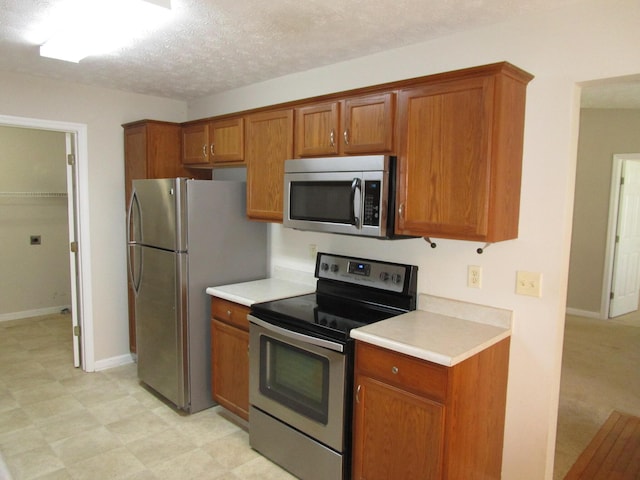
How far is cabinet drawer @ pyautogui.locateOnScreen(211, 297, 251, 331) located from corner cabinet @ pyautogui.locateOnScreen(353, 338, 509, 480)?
949 millimetres

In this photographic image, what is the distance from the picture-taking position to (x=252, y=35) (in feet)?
8.00

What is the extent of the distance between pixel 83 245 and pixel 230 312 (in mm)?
1719

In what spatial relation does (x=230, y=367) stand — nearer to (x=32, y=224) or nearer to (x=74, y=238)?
(x=74, y=238)

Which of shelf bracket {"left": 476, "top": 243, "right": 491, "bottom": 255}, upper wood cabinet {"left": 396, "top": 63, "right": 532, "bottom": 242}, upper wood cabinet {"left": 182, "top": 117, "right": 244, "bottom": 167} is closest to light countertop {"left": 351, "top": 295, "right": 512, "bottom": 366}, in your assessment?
shelf bracket {"left": 476, "top": 243, "right": 491, "bottom": 255}

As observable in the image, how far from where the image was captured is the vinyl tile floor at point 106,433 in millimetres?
2535

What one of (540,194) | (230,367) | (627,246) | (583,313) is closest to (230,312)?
(230,367)

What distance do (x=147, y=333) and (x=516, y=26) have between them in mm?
3113

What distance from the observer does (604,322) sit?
562cm

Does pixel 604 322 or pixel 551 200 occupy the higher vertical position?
pixel 551 200

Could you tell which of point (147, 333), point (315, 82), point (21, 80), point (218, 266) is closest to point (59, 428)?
point (147, 333)

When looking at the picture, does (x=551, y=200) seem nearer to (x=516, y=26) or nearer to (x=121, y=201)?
(x=516, y=26)

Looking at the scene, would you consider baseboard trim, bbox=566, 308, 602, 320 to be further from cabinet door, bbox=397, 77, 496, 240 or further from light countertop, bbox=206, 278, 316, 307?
cabinet door, bbox=397, 77, 496, 240

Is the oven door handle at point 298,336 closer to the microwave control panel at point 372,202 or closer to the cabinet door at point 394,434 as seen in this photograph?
the cabinet door at point 394,434

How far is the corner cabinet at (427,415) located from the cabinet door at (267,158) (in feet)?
4.13
